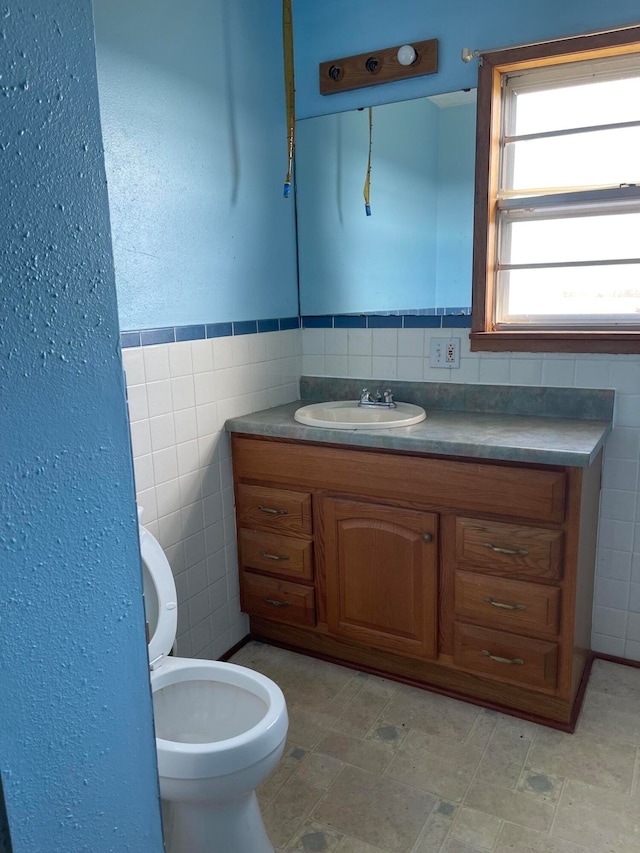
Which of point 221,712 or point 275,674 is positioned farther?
point 275,674

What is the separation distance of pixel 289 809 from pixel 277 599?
79cm

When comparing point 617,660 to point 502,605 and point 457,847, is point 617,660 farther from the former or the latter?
point 457,847

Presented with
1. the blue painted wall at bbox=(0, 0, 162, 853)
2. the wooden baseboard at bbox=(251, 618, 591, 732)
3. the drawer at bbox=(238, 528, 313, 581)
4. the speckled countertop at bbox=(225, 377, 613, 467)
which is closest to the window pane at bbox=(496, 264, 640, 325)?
the speckled countertop at bbox=(225, 377, 613, 467)

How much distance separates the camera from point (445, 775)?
72.1 inches

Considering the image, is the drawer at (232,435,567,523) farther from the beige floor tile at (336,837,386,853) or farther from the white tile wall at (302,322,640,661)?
the beige floor tile at (336,837,386,853)

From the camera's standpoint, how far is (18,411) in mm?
499

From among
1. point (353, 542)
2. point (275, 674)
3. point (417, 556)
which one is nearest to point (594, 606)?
point (417, 556)

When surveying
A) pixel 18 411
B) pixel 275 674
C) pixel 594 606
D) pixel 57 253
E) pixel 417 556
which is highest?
pixel 57 253

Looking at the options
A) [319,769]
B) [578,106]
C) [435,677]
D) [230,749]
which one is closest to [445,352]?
[578,106]

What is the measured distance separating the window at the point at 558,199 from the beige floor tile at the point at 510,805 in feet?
4.58

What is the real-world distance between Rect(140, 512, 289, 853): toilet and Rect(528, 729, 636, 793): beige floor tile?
854mm

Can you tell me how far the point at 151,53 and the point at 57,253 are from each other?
68.3 inches

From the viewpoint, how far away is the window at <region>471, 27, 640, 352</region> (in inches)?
83.7

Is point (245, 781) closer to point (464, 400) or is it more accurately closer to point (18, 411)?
point (18, 411)
